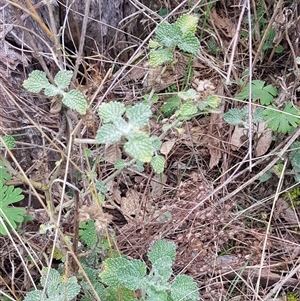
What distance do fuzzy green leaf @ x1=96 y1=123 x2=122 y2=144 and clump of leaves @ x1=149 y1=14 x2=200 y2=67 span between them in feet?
1.06

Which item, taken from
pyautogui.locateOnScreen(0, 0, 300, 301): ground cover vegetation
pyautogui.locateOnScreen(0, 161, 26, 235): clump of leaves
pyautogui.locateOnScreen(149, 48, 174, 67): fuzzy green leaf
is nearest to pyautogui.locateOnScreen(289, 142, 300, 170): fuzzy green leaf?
pyautogui.locateOnScreen(0, 0, 300, 301): ground cover vegetation

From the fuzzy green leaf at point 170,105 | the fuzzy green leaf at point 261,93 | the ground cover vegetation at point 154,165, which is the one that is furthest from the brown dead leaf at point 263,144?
the fuzzy green leaf at point 170,105

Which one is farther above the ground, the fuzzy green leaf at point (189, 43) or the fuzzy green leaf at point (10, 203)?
the fuzzy green leaf at point (189, 43)

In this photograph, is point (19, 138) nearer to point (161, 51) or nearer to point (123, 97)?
point (123, 97)

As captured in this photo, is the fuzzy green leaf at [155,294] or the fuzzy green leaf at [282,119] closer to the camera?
the fuzzy green leaf at [155,294]

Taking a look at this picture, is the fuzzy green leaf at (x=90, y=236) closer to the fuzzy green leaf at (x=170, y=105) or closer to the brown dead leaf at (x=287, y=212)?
the fuzzy green leaf at (x=170, y=105)

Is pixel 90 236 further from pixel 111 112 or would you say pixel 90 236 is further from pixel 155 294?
pixel 111 112

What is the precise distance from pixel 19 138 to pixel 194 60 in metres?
0.79

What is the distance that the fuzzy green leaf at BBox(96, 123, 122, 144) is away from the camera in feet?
3.82

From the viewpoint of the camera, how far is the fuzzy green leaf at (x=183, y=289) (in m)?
1.41

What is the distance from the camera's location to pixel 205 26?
230 centimetres

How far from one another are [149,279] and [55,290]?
0.26m

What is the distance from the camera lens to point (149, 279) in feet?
4.60

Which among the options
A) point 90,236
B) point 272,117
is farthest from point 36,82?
point 272,117
